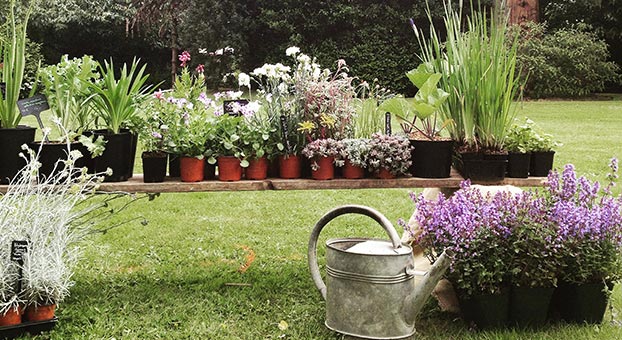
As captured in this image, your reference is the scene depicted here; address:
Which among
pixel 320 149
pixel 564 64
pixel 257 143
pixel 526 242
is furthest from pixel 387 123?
pixel 564 64

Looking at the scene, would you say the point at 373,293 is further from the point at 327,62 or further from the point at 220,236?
the point at 327,62

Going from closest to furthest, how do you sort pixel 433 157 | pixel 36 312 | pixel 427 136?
pixel 36 312, pixel 433 157, pixel 427 136

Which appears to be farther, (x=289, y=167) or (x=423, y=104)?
(x=289, y=167)

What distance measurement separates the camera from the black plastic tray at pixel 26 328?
9.18 feet

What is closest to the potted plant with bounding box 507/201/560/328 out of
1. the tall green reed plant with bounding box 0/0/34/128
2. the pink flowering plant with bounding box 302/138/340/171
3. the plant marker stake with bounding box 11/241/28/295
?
the pink flowering plant with bounding box 302/138/340/171

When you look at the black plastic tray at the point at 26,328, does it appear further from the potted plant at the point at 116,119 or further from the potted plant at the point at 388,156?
the potted plant at the point at 388,156

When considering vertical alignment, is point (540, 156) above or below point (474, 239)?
above

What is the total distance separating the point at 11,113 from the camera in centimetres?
313

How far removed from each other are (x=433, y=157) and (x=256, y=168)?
0.84 m

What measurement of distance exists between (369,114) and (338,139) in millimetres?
248

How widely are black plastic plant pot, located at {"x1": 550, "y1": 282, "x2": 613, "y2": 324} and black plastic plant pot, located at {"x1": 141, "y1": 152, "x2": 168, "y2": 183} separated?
1849 mm

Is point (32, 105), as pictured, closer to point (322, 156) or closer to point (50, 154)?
point (50, 154)

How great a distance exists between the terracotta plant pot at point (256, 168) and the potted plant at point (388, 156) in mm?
503

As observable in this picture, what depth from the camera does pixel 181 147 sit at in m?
3.21
